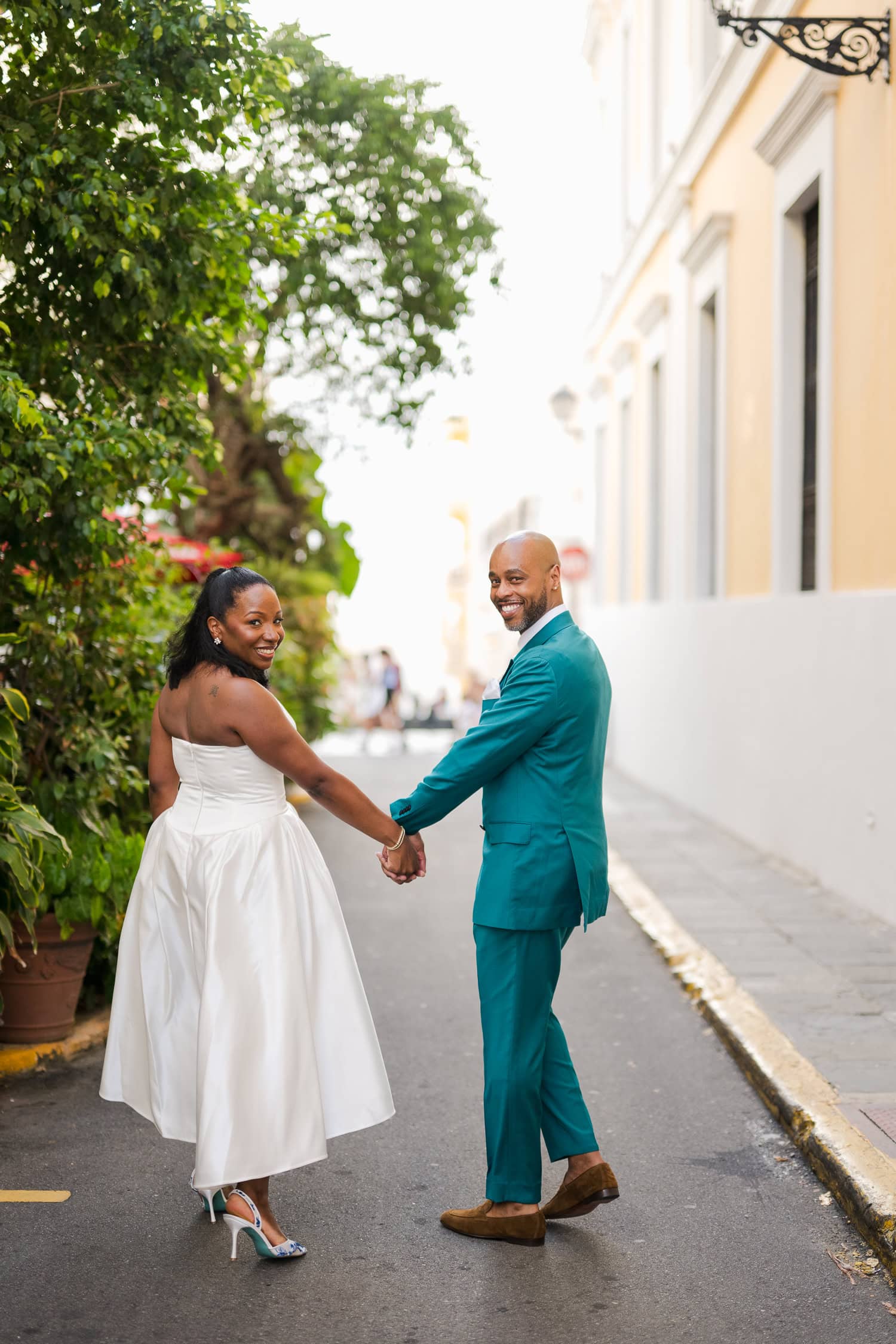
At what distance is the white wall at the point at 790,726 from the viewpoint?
8.70m

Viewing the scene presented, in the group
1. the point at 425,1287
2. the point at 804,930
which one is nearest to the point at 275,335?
the point at 804,930

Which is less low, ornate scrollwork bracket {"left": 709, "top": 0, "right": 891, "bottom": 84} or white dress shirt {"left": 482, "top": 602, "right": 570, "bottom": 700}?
ornate scrollwork bracket {"left": 709, "top": 0, "right": 891, "bottom": 84}

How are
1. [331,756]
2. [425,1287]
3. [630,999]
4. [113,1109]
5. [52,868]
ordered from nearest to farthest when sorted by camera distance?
[425,1287] < [113,1109] < [52,868] < [630,999] < [331,756]

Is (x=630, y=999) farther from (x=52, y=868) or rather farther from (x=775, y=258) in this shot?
(x=775, y=258)

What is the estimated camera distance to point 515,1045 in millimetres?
4184

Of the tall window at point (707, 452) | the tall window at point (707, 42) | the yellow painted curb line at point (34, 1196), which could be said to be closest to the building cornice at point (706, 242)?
the tall window at point (707, 452)

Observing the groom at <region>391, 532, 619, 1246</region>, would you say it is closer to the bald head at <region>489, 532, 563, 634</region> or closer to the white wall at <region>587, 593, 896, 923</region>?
the bald head at <region>489, 532, 563, 634</region>

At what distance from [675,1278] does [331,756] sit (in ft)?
62.4

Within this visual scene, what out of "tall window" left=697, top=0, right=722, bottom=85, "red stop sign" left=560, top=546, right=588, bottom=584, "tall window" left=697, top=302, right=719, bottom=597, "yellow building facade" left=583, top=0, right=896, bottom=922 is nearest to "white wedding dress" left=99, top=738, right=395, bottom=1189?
"yellow building facade" left=583, top=0, right=896, bottom=922

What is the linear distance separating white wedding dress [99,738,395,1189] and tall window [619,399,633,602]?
16.3 m

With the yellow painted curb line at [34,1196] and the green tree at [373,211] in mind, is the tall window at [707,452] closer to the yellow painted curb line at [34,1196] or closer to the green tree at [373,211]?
the green tree at [373,211]

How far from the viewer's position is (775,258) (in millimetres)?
11445

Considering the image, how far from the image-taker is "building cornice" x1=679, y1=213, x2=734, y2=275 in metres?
13.4

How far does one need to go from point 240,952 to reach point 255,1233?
30.3 inches
